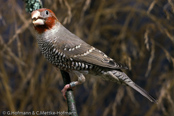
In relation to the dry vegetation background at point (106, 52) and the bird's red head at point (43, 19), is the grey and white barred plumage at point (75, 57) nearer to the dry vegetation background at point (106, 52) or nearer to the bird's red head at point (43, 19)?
the bird's red head at point (43, 19)

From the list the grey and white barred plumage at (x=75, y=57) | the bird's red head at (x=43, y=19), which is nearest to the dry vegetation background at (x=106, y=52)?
the grey and white barred plumage at (x=75, y=57)

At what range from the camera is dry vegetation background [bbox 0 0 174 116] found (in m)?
2.32

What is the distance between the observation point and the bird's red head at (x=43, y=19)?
1.10 metres

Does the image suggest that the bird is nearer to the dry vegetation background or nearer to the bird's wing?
the bird's wing

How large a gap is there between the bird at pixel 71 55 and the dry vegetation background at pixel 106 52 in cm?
82


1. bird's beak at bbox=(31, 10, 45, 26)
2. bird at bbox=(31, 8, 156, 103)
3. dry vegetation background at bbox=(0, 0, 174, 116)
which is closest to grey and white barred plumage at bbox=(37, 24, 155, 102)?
bird at bbox=(31, 8, 156, 103)

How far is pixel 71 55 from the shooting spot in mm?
1303

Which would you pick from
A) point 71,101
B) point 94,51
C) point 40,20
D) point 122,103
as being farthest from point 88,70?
point 122,103

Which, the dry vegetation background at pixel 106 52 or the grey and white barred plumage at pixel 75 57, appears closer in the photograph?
the grey and white barred plumage at pixel 75 57

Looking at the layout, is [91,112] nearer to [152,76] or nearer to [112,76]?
[152,76]

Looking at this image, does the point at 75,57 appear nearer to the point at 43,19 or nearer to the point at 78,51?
the point at 78,51

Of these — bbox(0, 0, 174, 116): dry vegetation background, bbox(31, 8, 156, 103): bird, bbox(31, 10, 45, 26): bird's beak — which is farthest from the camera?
bbox(0, 0, 174, 116): dry vegetation background

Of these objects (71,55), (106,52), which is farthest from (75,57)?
(106,52)

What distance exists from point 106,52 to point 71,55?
146 centimetres
